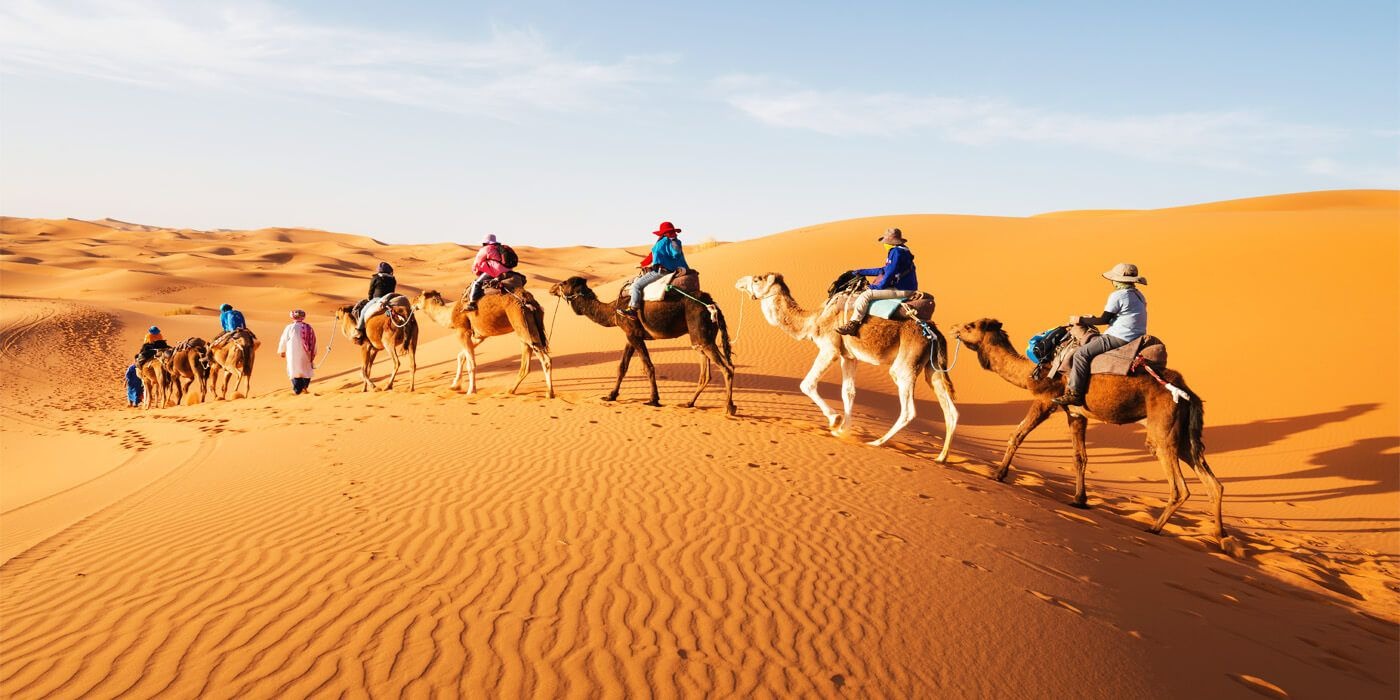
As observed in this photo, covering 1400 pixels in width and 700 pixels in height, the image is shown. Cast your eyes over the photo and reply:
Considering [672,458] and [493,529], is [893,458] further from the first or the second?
[493,529]

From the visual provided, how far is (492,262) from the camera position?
13.3 meters

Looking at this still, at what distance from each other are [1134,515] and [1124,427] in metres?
7.23

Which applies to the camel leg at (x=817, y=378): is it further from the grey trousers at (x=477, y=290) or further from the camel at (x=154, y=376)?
the camel at (x=154, y=376)

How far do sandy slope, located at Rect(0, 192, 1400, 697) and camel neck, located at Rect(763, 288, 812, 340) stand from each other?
4.77ft

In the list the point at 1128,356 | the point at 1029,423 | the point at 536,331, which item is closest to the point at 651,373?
the point at 536,331

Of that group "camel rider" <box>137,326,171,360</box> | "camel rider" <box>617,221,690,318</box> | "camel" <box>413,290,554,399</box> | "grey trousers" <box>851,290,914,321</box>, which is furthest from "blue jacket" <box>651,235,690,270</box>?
"camel rider" <box>137,326,171,360</box>

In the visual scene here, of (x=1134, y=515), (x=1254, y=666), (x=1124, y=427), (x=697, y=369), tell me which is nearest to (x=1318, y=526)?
(x=1134, y=515)

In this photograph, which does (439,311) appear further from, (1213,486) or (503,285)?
(1213,486)

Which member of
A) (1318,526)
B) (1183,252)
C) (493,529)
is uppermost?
(1183,252)

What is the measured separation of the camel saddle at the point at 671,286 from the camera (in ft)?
38.4

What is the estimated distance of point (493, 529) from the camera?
19.4 feet

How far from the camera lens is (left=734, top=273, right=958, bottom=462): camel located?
10.1m

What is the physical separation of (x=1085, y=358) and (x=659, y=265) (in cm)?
618

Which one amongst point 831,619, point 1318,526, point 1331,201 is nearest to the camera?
point 831,619
